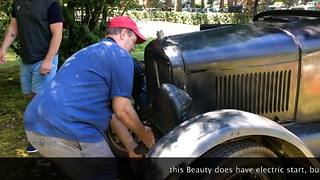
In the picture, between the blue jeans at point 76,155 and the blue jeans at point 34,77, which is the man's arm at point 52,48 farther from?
the blue jeans at point 76,155

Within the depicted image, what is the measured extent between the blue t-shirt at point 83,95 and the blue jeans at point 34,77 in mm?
1448

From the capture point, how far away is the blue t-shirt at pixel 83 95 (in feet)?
7.77

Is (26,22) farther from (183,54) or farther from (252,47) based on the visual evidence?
(252,47)

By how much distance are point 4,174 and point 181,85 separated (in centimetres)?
205

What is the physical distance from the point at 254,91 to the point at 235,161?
78 centimetres

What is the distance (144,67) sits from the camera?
3590 mm

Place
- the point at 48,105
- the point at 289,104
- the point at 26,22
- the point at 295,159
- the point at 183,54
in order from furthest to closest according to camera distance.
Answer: the point at 26,22
the point at 289,104
the point at 183,54
the point at 295,159
the point at 48,105

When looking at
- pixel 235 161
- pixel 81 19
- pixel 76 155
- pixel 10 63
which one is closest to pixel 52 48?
pixel 76 155

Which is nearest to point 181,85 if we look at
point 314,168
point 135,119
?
point 135,119

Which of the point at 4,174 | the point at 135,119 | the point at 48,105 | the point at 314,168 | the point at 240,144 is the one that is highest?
the point at 48,105

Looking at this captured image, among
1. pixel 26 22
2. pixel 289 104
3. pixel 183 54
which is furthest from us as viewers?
pixel 26 22

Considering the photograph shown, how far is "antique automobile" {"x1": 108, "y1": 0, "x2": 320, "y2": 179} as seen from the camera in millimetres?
2354

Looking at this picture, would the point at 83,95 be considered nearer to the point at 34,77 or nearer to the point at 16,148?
the point at 34,77

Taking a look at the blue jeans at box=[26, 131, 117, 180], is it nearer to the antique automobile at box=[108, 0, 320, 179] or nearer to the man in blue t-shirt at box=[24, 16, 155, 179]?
the man in blue t-shirt at box=[24, 16, 155, 179]
